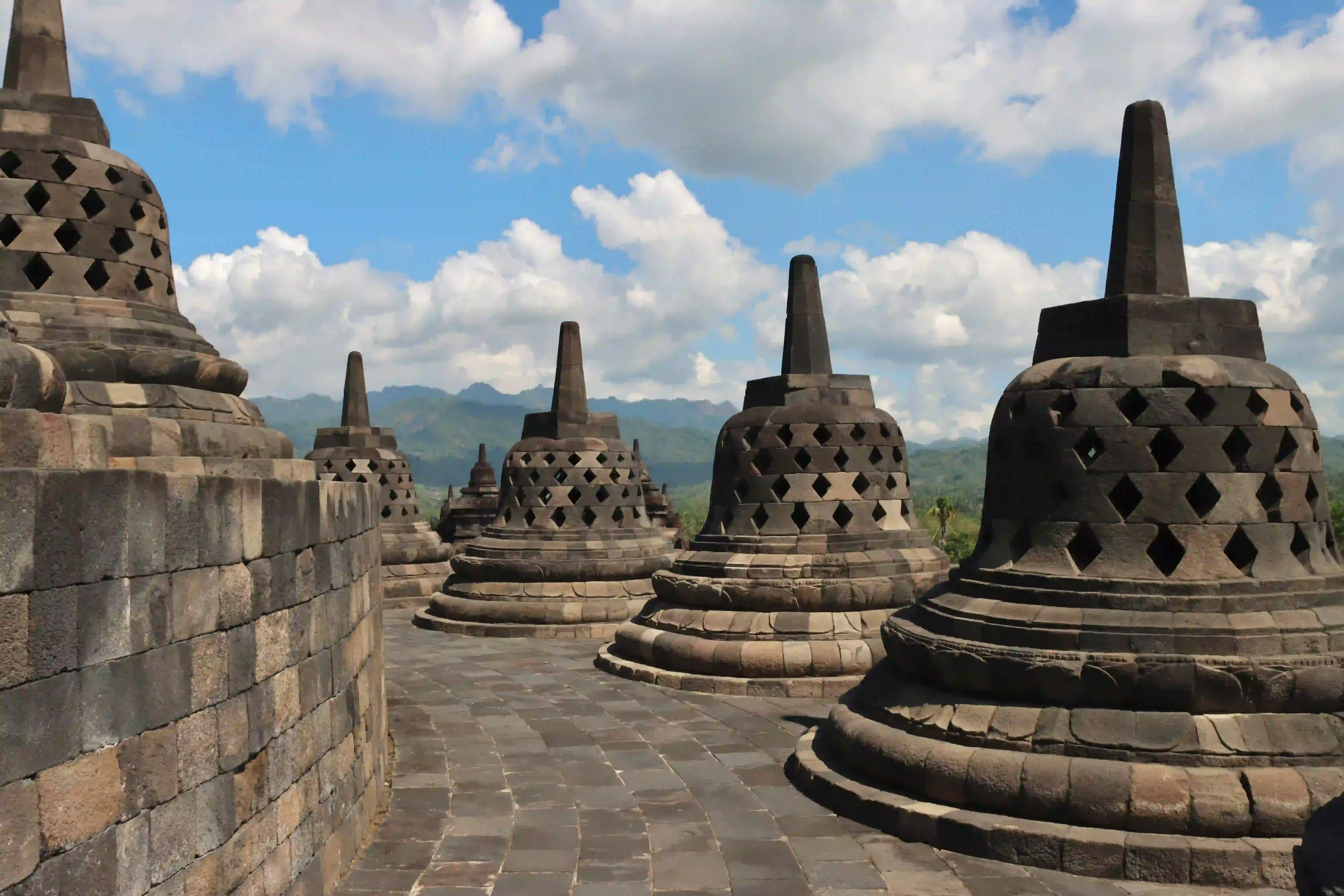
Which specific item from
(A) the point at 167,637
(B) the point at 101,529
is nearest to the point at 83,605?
(B) the point at 101,529

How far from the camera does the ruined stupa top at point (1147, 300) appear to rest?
6.93 metres

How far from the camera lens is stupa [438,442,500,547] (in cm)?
2383

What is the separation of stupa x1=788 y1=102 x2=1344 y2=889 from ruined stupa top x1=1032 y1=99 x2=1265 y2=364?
0.5 inches

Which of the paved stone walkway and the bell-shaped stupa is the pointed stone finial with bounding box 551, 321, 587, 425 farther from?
the bell-shaped stupa

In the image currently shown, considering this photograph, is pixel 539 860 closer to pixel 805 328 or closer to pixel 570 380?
pixel 805 328

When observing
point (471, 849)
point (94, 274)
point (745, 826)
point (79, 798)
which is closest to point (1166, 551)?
point (745, 826)

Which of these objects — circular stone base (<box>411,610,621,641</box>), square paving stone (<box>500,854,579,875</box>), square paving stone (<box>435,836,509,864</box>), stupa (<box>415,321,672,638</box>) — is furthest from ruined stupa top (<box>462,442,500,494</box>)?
square paving stone (<box>500,854,579,875</box>)

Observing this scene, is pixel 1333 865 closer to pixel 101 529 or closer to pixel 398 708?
pixel 101 529

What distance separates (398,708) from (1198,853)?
6.97 meters

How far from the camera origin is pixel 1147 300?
695 cm

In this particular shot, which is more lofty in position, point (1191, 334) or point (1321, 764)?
point (1191, 334)

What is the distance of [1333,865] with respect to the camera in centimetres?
286

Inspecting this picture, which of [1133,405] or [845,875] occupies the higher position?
[1133,405]

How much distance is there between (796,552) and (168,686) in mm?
8387
